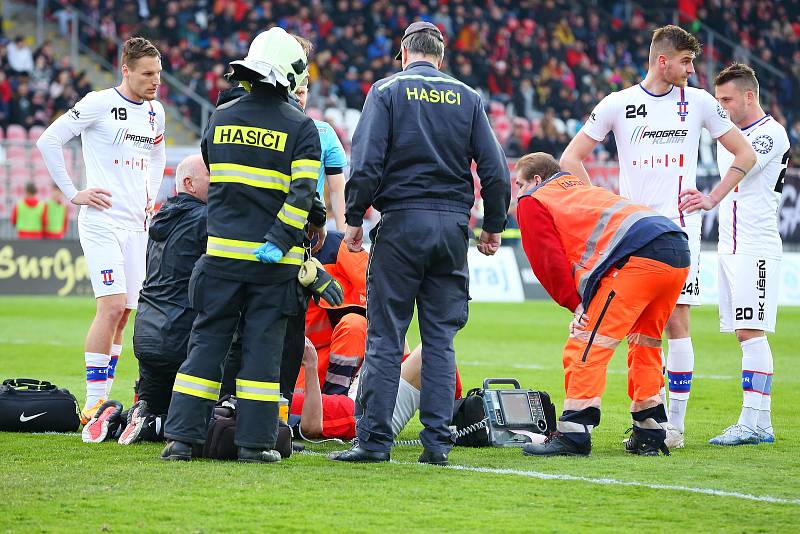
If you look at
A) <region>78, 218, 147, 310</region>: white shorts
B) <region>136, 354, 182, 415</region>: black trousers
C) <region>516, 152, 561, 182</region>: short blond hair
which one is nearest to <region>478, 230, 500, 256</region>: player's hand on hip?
<region>516, 152, 561, 182</region>: short blond hair

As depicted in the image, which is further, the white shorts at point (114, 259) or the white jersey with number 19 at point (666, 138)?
the white shorts at point (114, 259)

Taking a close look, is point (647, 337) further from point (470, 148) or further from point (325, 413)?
point (325, 413)

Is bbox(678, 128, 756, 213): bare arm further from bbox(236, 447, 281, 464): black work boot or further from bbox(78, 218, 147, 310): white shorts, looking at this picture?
bbox(78, 218, 147, 310): white shorts

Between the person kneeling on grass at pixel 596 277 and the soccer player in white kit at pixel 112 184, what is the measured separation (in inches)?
124

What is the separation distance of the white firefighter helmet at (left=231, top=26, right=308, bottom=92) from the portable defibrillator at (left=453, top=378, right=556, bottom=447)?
91.2 inches

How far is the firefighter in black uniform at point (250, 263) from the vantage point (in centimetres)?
632

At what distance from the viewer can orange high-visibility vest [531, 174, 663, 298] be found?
6.66 m

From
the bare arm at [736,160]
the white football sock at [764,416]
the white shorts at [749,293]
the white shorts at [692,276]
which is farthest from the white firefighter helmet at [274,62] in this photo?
the white football sock at [764,416]

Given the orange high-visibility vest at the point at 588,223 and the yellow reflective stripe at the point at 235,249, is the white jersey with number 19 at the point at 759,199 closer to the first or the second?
the orange high-visibility vest at the point at 588,223

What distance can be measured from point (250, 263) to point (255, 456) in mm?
1042

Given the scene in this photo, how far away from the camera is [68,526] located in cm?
478

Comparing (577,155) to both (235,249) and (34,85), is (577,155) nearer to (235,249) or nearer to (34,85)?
(235,249)

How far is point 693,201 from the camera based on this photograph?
7.62 m

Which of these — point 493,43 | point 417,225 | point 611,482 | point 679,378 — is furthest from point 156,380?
point 493,43
